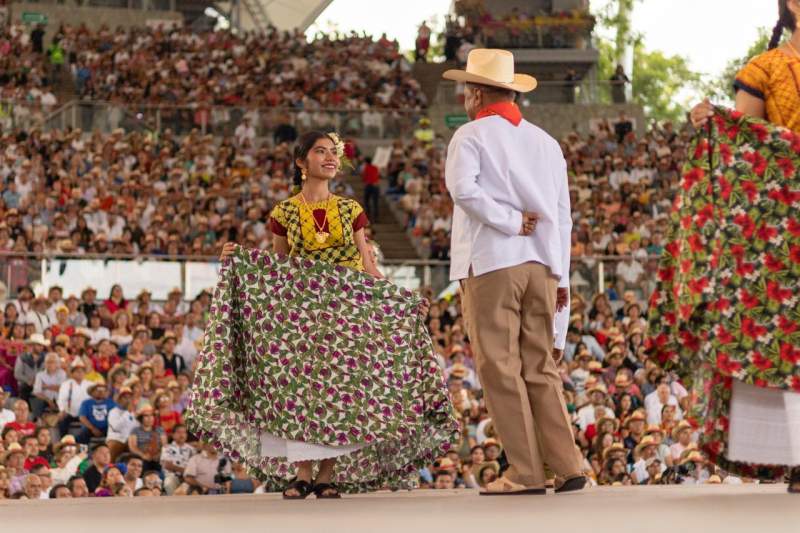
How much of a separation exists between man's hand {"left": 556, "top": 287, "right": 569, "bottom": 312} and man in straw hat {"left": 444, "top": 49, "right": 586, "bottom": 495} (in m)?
0.10

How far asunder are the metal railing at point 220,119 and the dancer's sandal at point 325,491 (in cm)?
1575

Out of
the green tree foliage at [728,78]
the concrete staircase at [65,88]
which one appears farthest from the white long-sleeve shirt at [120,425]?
the green tree foliage at [728,78]

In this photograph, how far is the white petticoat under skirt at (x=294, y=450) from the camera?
6.56 meters

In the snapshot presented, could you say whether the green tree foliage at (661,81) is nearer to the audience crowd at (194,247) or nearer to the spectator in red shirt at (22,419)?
the audience crowd at (194,247)

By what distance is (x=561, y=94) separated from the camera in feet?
84.4

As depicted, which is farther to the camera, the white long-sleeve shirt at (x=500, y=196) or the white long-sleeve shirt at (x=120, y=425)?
the white long-sleeve shirt at (x=120, y=425)

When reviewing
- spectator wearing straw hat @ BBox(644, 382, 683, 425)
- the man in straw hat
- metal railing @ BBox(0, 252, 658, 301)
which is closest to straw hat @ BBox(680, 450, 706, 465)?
spectator wearing straw hat @ BBox(644, 382, 683, 425)

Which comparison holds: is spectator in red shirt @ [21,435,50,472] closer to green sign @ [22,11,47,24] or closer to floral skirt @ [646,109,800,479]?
floral skirt @ [646,109,800,479]

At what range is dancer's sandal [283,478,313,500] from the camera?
6.48 metres

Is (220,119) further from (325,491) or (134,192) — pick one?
(325,491)

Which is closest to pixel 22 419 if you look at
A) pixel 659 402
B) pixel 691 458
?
pixel 691 458

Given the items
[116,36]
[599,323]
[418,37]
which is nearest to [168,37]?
[116,36]

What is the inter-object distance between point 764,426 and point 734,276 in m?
0.51

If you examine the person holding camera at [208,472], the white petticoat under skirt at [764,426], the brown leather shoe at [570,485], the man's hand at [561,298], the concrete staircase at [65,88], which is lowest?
the person holding camera at [208,472]
